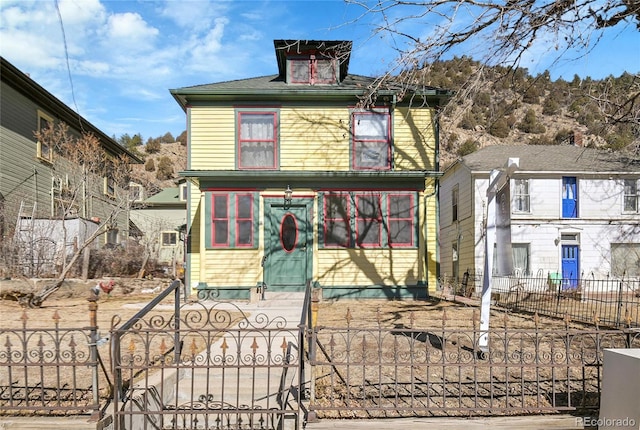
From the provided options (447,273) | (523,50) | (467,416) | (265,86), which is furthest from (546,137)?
(467,416)

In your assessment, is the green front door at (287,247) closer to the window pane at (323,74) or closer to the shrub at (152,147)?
the window pane at (323,74)

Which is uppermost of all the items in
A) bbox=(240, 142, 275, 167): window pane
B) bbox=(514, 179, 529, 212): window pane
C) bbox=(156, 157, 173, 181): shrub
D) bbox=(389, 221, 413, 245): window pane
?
bbox=(156, 157, 173, 181): shrub

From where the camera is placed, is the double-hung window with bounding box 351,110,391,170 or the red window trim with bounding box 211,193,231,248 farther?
the double-hung window with bounding box 351,110,391,170

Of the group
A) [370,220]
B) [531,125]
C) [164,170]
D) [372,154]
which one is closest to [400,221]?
[370,220]

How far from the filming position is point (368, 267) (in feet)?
47.4

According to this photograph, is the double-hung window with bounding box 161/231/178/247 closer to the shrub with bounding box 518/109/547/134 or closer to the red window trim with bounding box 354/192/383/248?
the red window trim with bounding box 354/192/383/248

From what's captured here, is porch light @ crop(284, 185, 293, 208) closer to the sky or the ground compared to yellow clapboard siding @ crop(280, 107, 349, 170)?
closer to the ground

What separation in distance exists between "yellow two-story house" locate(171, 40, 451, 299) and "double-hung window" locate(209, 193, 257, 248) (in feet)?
0.10

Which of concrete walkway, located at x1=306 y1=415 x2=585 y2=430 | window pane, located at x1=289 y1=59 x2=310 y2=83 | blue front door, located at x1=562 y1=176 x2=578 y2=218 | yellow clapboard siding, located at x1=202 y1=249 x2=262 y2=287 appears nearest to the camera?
concrete walkway, located at x1=306 y1=415 x2=585 y2=430

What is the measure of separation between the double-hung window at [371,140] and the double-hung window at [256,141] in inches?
99.8

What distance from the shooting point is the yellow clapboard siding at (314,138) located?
14.8 metres

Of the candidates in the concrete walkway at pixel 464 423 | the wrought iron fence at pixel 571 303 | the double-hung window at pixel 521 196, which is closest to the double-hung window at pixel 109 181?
the wrought iron fence at pixel 571 303

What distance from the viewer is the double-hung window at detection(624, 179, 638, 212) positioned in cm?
2145

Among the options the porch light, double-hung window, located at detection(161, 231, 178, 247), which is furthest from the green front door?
double-hung window, located at detection(161, 231, 178, 247)
